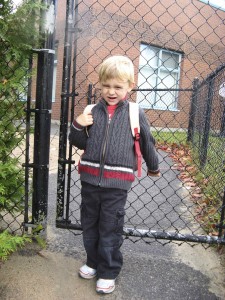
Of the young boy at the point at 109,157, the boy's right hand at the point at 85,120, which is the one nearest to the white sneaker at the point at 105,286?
the young boy at the point at 109,157

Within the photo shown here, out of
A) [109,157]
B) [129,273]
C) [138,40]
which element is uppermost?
[138,40]

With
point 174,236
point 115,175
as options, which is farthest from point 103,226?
point 174,236

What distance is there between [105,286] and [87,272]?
188 mm

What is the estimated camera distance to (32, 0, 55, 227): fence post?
2107mm

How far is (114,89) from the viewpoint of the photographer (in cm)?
190

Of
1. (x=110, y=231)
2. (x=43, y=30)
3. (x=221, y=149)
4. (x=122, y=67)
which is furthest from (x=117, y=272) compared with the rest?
(x=221, y=149)

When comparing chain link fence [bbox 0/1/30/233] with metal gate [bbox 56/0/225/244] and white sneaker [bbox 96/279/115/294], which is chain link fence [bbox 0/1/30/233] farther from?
white sneaker [bbox 96/279/115/294]

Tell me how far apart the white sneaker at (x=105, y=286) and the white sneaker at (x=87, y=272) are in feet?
0.35

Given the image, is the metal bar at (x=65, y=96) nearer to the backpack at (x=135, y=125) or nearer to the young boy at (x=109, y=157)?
the young boy at (x=109, y=157)

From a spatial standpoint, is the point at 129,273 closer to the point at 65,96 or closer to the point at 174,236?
the point at 174,236

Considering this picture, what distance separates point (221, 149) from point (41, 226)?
9.07ft

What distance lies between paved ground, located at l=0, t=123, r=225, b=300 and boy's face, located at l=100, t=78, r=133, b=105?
1.20m

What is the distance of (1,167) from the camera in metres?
2.06

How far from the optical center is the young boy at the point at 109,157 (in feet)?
6.31
